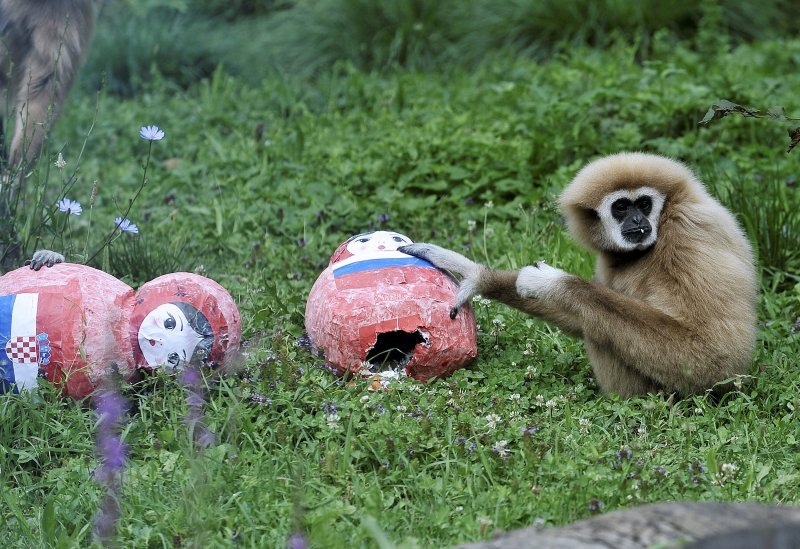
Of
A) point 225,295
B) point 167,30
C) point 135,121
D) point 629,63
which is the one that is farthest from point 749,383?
point 167,30

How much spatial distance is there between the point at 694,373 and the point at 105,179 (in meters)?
5.24

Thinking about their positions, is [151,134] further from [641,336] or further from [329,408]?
[641,336]

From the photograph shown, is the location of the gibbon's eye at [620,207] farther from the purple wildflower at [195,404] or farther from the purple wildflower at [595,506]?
the purple wildflower at [195,404]

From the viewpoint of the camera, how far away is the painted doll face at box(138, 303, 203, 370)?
407 cm

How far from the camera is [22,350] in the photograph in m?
3.98

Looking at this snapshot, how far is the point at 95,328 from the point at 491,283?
1.74 m

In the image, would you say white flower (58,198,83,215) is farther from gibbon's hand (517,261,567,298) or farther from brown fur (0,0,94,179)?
gibbon's hand (517,261,567,298)

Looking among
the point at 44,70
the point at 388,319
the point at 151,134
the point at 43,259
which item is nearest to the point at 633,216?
the point at 388,319

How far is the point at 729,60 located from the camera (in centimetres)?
898

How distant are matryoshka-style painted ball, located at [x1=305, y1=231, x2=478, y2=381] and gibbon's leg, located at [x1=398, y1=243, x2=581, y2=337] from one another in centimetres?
7

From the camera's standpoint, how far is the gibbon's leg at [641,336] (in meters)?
4.10

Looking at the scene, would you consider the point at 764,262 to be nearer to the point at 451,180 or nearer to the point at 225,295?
the point at 451,180

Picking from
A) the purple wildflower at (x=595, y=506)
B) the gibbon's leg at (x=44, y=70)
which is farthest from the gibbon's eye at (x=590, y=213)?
the gibbon's leg at (x=44, y=70)

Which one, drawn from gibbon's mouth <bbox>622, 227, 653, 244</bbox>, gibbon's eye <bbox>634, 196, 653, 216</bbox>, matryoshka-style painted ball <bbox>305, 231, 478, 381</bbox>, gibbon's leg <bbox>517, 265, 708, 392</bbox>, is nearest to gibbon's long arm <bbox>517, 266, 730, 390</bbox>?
gibbon's leg <bbox>517, 265, 708, 392</bbox>
